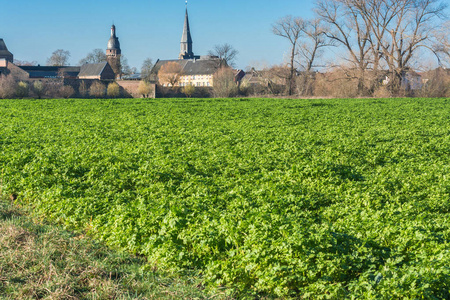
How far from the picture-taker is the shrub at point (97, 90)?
72.8 m

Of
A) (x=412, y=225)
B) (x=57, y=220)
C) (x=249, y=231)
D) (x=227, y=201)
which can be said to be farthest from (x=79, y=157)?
(x=412, y=225)

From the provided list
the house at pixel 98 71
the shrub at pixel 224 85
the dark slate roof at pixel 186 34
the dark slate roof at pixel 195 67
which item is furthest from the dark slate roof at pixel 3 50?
the shrub at pixel 224 85

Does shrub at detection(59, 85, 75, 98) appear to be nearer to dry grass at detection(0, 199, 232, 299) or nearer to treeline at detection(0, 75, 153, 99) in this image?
treeline at detection(0, 75, 153, 99)

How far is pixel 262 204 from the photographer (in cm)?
819

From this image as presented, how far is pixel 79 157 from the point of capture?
40.9ft

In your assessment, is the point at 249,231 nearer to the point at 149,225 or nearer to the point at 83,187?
the point at 149,225

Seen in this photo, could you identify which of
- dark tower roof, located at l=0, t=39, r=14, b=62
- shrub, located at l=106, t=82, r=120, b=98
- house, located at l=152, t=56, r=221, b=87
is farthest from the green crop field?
dark tower roof, located at l=0, t=39, r=14, b=62

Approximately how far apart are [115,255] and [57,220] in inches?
86.7

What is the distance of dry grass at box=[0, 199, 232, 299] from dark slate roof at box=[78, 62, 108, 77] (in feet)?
353

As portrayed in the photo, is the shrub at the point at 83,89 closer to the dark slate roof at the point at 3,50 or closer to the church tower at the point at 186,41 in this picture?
the dark slate roof at the point at 3,50

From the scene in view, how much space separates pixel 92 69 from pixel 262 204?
11183 cm

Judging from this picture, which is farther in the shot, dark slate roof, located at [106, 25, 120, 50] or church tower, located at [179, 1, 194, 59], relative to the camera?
church tower, located at [179, 1, 194, 59]

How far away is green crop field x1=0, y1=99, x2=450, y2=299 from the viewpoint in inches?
217

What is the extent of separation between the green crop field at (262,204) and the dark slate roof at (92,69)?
9703 centimetres
